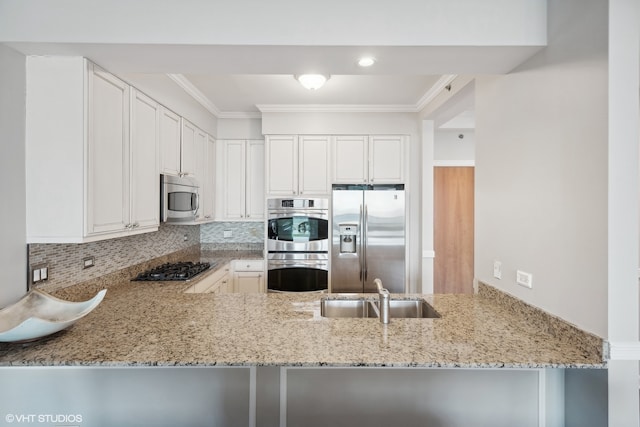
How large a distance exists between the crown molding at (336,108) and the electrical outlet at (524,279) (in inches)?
96.8

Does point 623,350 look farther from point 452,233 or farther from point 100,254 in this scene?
point 452,233

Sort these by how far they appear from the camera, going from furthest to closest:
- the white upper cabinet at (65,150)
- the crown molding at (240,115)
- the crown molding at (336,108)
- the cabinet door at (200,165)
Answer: the crown molding at (240,115)
the crown molding at (336,108)
the cabinet door at (200,165)
the white upper cabinet at (65,150)

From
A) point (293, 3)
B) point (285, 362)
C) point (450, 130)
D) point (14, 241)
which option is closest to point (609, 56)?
point (293, 3)

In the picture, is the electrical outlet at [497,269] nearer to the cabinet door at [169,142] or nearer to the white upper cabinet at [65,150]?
the white upper cabinet at [65,150]

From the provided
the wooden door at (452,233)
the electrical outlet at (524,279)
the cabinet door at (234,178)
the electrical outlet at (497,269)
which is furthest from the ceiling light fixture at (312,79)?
the wooden door at (452,233)

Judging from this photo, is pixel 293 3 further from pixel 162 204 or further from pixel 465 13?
pixel 162 204

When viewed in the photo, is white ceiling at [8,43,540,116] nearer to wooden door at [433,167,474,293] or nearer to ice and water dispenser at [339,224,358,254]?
ice and water dispenser at [339,224,358,254]

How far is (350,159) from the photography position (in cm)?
358

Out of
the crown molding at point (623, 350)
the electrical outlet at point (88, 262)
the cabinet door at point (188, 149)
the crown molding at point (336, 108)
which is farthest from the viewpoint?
the crown molding at point (336, 108)

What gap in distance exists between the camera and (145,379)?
1384 mm

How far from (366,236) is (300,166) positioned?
1126mm

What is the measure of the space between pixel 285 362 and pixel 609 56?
1.64 m

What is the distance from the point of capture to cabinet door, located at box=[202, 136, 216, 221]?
3520 mm

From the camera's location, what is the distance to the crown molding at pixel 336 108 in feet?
11.6
